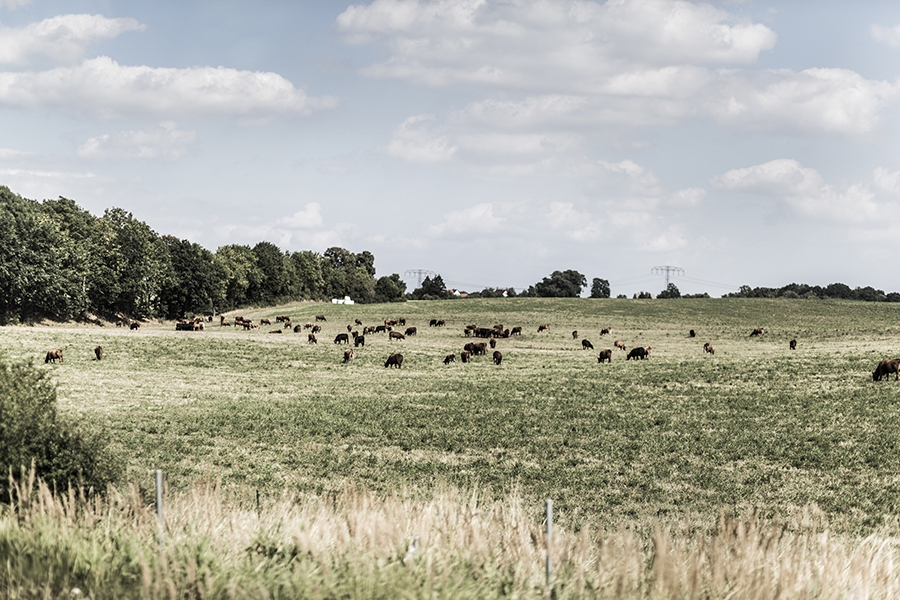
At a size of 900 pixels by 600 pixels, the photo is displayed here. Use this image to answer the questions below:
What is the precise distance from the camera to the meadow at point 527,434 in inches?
509

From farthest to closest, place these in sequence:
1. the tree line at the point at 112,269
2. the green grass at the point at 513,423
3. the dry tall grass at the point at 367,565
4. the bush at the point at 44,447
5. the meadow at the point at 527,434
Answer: the tree line at the point at 112,269 < the green grass at the point at 513,423 < the meadow at the point at 527,434 < the bush at the point at 44,447 < the dry tall grass at the point at 367,565

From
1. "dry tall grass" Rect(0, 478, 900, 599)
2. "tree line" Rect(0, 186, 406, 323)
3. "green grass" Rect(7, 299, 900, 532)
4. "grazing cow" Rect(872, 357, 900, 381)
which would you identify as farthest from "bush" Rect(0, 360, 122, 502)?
"tree line" Rect(0, 186, 406, 323)

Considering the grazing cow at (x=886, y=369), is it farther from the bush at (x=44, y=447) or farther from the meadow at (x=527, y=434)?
the bush at (x=44, y=447)

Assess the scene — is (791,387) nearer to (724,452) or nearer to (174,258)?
(724,452)

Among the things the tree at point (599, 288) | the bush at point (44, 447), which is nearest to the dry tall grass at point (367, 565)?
the bush at point (44, 447)

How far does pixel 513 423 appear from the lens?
891 inches

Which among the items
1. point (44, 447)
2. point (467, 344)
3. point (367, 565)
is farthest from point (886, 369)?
point (44, 447)

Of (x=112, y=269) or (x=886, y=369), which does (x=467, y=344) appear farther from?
(x=112, y=269)

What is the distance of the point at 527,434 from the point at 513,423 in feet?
5.76

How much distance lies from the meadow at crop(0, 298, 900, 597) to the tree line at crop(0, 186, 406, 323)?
1135 inches

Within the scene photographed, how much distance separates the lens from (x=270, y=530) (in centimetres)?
699

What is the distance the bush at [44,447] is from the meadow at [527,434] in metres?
1.48

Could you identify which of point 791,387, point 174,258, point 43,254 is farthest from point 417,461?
point 174,258

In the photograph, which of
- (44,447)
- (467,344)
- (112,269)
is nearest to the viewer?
(44,447)
